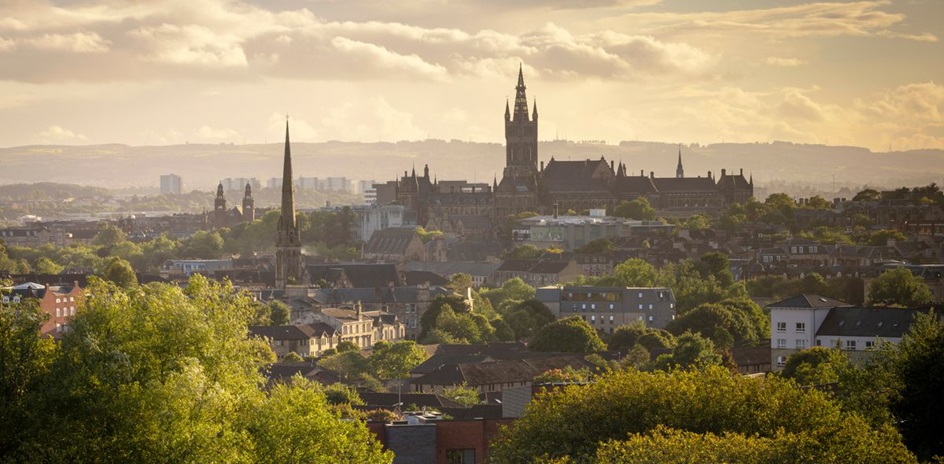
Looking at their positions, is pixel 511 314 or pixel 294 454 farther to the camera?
pixel 511 314

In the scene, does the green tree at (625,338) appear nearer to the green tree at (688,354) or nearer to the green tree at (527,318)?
the green tree at (527,318)

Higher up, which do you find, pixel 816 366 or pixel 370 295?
pixel 816 366

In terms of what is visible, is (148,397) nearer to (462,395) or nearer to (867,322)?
(462,395)

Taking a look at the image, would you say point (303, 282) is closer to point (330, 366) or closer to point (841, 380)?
point (330, 366)

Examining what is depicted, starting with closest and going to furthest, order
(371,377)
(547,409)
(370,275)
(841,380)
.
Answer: (547,409) → (841,380) → (371,377) → (370,275)

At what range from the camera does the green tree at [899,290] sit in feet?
436

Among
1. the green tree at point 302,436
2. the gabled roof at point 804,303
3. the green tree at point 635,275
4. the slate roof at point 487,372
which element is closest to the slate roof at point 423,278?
the green tree at point 635,275

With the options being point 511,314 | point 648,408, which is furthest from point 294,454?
point 511,314

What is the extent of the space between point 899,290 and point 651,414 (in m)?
84.8

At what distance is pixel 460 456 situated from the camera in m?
58.1

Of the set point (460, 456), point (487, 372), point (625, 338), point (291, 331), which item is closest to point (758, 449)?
point (460, 456)

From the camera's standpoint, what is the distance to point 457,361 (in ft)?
360

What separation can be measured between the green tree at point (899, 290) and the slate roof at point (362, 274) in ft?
143

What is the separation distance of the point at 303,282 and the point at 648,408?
391 ft
